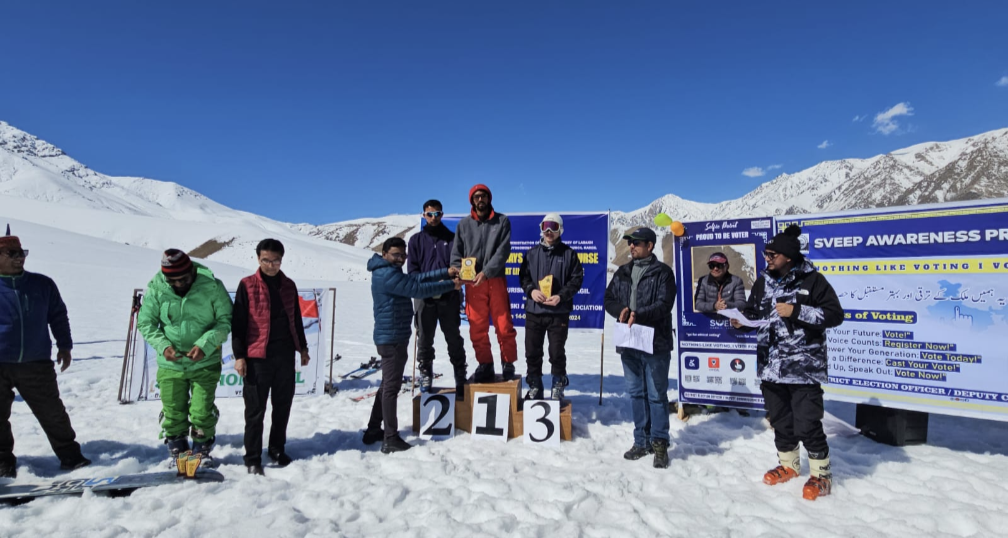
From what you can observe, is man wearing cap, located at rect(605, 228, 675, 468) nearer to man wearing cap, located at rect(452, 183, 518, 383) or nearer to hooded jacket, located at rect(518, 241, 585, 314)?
hooded jacket, located at rect(518, 241, 585, 314)

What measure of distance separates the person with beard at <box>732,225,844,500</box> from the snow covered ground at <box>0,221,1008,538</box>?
252 millimetres

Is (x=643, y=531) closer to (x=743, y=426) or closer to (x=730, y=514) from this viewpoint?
(x=730, y=514)

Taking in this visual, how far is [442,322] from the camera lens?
5.44 metres

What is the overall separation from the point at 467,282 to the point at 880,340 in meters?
4.34

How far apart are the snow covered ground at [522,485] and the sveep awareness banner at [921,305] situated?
60 centimetres

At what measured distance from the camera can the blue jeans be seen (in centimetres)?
431

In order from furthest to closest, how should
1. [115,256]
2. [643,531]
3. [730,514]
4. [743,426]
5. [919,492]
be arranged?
[115,256]
[743,426]
[919,492]
[730,514]
[643,531]

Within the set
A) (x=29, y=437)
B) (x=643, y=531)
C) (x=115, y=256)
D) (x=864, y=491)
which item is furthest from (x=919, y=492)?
(x=115, y=256)

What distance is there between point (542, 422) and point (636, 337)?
4.62 ft

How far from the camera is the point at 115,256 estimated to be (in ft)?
94.5

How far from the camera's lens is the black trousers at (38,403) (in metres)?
3.88

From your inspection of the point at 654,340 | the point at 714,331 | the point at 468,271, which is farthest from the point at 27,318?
the point at 714,331

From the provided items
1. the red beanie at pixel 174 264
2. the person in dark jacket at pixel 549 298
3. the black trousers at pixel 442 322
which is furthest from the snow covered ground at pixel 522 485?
the red beanie at pixel 174 264

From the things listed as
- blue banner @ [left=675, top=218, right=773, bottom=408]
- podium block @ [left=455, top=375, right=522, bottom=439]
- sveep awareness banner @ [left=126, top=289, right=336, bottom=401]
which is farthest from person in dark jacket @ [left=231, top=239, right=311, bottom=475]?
blue banner @ [left=675, top=218, right=773, bottom=408]
